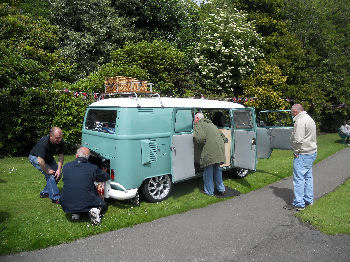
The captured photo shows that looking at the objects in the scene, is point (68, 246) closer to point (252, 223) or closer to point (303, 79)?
point (252, 223)

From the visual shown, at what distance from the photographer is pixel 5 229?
4.69m

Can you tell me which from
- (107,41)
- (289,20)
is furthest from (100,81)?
(289,20)

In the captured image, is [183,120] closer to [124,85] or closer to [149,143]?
[149,143]

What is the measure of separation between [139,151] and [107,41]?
1341 centimetres

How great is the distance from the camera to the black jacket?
490 centimetres

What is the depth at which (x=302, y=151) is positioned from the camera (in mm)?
5859

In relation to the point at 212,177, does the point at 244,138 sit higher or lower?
higher

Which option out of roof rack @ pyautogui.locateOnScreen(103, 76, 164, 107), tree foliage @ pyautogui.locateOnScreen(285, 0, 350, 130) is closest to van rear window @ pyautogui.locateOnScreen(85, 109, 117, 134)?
roof rack @ pyautogui.locateOnScreen(103, 76, 164, 107)

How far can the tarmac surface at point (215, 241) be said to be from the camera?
4.07 meters

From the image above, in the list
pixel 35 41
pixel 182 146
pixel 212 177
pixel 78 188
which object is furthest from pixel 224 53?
pixel 78 188

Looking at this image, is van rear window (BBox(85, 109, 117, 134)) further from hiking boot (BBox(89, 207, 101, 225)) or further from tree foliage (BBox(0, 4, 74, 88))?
tree foliage (BBox(0, 4, 74, 88))

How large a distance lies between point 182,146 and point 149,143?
0.82m

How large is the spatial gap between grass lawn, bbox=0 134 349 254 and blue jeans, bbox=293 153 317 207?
0.32 meters


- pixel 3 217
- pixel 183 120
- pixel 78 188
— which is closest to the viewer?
pixel 78 188
